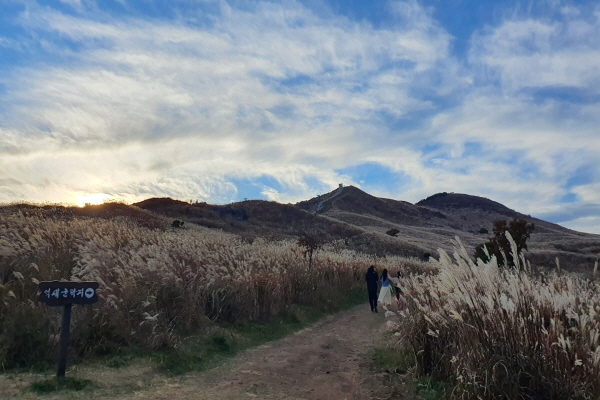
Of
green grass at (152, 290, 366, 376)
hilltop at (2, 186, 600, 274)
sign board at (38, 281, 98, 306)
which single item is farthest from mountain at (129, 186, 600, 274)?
sign board at (38, 281, 98, 306)

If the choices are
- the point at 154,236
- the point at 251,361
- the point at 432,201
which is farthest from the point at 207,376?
the point at 432,201

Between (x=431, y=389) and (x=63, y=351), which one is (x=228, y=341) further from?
(x=431, y=389)

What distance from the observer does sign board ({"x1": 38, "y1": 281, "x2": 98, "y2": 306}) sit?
225 inches

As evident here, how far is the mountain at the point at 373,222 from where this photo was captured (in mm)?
38156

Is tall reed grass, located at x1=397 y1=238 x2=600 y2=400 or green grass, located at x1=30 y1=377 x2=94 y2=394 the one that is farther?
green grass, located at x1=30 y1=377 x2=94 y2=394

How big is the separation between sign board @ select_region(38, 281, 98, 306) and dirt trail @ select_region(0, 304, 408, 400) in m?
0.96

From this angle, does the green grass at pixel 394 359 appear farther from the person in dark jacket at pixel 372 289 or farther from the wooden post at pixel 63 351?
the person in dark jacket at pixel 372 289

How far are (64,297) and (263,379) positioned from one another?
2885 mm

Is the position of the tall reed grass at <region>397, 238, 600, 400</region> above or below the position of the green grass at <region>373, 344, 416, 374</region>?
above

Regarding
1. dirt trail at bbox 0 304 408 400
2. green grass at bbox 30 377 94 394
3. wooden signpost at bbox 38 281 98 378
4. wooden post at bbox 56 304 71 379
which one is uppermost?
wooden signpost at bbox 38 281 98 378

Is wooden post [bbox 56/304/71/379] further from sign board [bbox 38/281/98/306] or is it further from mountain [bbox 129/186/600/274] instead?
mountain [bbox 129/186/600/274]

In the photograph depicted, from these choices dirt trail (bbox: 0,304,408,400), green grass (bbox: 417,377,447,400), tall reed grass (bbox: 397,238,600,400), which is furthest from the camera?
dirt trail (bbox: 0,304,408,400)

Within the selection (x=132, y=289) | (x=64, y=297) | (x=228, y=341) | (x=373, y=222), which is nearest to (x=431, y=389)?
(x=228, y=341)

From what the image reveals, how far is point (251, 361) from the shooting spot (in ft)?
24.0
